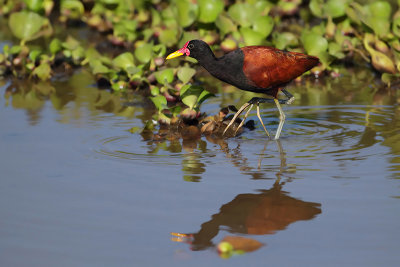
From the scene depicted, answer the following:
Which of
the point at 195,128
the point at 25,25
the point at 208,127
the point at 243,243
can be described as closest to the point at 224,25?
the point at 25,25

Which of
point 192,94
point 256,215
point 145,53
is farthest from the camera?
point 145,53

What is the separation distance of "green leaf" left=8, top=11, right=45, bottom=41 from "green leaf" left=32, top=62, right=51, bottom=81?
17.9 inches

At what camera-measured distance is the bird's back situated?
6.41 meters

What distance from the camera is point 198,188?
529 centimetres

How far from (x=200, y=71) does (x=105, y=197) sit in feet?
15.4

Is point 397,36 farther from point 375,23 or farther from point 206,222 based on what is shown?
point 206,222

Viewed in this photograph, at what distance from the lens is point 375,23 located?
352 inches

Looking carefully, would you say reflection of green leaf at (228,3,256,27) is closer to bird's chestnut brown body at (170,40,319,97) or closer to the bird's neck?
bird's chestnut brown body at (170,40,319,97)

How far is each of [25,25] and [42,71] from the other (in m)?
0.72

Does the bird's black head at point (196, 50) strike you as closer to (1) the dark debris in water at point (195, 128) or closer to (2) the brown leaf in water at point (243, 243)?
(1) the dark debris in water at point (195, 128)

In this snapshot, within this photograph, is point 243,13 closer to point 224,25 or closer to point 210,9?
point 224,25

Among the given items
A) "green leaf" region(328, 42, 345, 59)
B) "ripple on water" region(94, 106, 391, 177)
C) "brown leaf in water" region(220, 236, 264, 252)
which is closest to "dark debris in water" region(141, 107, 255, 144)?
"ripple on water" region(94, 106, 391, 177)

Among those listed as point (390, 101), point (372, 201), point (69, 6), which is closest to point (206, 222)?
point (372, 201)

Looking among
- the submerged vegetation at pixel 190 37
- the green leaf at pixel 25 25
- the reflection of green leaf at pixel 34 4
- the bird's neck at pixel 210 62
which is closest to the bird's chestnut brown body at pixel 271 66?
the bird's neck at pixel 210 62
